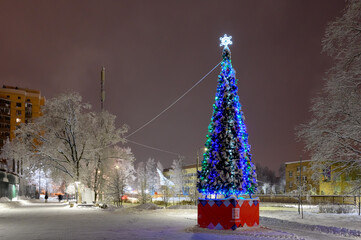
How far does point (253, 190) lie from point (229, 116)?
336 centimetres

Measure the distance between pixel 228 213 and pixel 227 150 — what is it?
265 centimetres

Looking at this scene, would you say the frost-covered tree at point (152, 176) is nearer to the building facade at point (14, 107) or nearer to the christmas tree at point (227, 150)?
the building facade at point (14, 107)

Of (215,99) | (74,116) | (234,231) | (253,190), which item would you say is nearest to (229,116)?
(215,99)

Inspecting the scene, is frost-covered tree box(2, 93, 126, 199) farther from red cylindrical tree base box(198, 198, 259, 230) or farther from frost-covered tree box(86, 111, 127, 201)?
red cylindrical tree base box(198, 198, 259, 230)

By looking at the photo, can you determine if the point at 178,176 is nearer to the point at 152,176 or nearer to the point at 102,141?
A: the point at 152,176

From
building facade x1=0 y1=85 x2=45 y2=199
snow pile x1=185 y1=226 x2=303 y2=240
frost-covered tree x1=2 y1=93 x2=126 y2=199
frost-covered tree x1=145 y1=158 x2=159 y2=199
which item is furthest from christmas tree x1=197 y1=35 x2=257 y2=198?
building facade x1=0 y1=85 x2=45 y2=199

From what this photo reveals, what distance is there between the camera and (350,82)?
14.0 m

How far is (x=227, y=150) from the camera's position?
15.6m

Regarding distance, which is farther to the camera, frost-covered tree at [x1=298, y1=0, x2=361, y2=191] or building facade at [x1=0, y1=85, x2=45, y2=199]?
building facade at [x1=0, y1=85, x2=45, y2=199]

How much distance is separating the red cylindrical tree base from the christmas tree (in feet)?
1.77

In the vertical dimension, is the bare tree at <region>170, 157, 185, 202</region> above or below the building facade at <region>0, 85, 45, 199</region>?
below

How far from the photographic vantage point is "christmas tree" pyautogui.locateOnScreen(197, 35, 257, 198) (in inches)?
603

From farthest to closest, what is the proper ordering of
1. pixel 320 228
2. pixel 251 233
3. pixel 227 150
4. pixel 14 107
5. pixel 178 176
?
pixel 14 107 < pixel 178 176 < pixel 227 150 < pixel 320 228 < pixel 251 233

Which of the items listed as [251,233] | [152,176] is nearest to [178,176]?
[152,176]
